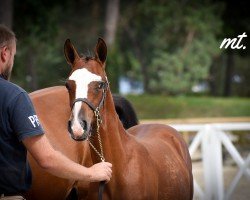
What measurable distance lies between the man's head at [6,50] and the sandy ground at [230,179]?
5.99 meters

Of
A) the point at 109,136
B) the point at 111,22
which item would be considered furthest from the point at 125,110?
the point at 111,22

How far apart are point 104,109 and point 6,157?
1125 millimetres

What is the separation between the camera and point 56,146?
17.7 feet

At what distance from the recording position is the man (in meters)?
3.45

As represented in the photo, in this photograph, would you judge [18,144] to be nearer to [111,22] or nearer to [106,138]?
[106,138]

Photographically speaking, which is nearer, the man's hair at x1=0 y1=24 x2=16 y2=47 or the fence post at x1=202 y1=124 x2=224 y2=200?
the man's hair at x1=0 y1=24 x2=16 y2=47

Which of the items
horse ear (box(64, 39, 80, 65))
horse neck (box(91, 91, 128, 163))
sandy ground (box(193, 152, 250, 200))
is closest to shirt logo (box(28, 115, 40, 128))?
horse neck (box(91, 91, 128, 163))

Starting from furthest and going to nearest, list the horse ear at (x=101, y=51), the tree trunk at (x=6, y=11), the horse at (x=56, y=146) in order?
the tree trunk at (x=6, y=11)
the horse at (x=56, y=146)
the horse ear at (x=101, y=51)

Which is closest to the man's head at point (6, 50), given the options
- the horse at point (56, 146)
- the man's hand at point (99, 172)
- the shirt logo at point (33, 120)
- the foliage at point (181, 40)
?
the shirt logo at point (33, 120)

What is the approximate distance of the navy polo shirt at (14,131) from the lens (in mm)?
3441

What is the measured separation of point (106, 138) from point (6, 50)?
1.23m

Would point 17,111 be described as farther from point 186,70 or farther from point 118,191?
point 186,70

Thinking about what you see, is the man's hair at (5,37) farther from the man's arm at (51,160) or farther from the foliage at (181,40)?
the foliage at (181,40)

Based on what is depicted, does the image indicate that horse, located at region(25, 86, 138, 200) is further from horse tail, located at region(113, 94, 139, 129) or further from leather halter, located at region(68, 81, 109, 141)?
horse tail, located at region(113, 94, 139, 129)
